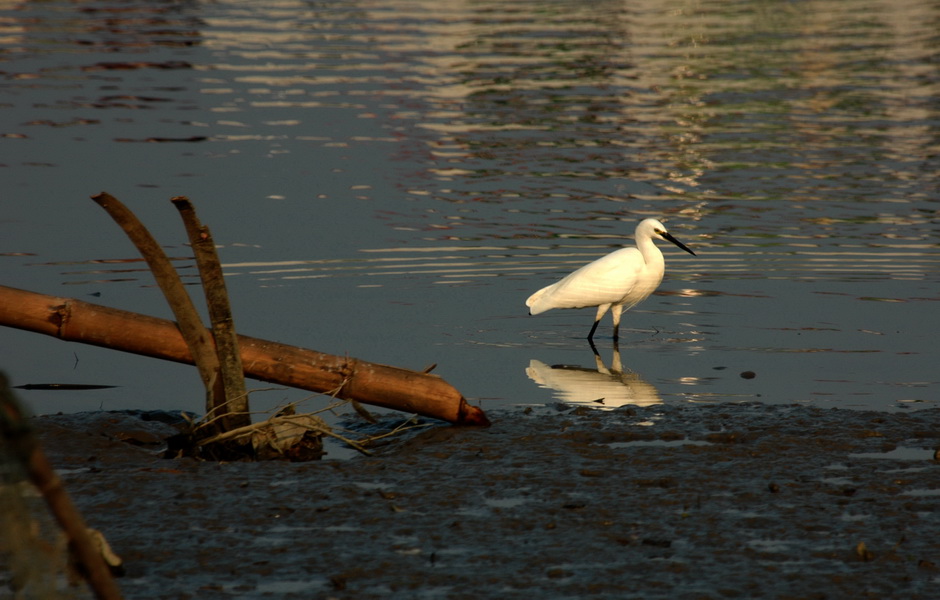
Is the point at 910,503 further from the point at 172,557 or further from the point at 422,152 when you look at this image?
the point at 422,152

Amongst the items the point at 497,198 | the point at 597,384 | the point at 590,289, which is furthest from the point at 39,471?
the point at 497,198

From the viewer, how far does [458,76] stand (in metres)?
27.4

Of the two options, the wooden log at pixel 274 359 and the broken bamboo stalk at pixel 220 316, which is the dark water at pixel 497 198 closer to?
the wooden log at pixel 274 359

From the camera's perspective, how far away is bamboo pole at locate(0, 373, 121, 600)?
9.00 ft

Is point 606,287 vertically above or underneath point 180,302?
underneath

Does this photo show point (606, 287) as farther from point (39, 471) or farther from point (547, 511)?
point (39, 471)

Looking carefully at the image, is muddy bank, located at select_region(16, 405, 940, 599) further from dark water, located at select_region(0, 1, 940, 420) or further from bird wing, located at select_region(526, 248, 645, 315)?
bird wing, located at select_region(526, 248, 645, 315)

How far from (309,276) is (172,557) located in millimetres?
7102

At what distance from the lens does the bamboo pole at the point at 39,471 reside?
274 cm

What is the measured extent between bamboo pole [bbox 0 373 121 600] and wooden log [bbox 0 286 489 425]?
13.8ft

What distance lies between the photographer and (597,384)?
9.09 metres

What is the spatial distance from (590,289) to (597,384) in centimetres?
192

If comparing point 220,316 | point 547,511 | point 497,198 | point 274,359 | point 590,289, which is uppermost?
point 220,316

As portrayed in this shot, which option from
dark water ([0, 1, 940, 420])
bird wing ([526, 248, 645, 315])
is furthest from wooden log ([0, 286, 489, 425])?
bird wing ([526, 248, 645, 315])
